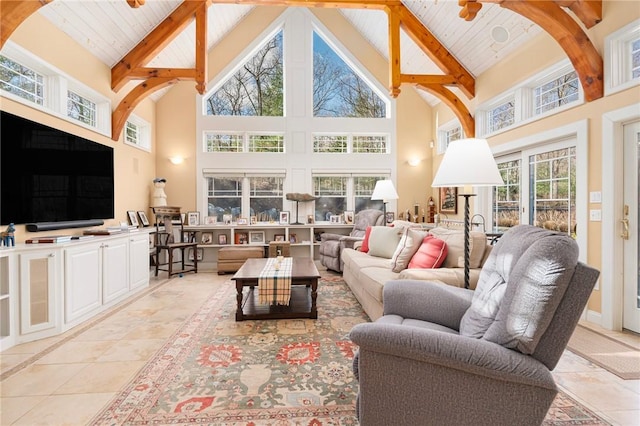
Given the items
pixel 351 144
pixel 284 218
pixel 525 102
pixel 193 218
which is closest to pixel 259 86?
pixel 351 144

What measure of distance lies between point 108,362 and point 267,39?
6.23 metres

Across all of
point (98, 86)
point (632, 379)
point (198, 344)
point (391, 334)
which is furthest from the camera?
point (98, 86)

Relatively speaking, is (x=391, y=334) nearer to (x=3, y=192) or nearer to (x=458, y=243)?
(x=458, y=243)

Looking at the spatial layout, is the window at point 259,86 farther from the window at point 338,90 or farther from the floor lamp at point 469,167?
the floor lamp at point 469,167

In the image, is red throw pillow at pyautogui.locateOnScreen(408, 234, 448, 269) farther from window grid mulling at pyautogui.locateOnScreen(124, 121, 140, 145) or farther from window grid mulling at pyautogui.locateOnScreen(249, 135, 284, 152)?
window grid mulling at pyautogui.locateOnScreen(124, 121, 140, 145)

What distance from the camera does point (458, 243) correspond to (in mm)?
2881

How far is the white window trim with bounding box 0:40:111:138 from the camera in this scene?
3.00 metres

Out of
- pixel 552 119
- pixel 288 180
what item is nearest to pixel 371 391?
pixel 552 119

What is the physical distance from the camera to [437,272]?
254 centimetres

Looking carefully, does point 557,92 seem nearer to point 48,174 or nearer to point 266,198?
point 266,198

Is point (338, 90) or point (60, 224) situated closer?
point (60, 224)

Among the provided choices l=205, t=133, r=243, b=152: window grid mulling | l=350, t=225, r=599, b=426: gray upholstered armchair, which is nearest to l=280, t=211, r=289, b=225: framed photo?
l=205, t=133, r=243, b=152: window grid mulling

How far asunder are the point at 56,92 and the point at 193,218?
9.85 ft

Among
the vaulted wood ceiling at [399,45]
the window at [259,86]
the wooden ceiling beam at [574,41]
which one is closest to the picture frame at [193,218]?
the vaulted wood ceiling at [399,45]
